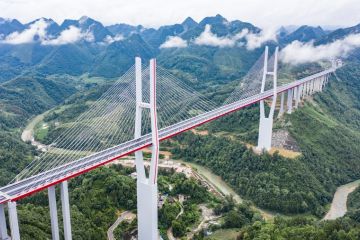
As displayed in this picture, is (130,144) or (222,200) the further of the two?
(222,200)

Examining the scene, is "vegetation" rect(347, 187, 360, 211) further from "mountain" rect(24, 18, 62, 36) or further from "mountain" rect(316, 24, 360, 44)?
"mountain" rect(24, 18, 62, 36)

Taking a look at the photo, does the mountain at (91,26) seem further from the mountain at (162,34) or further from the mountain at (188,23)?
the mountain at (188,23)

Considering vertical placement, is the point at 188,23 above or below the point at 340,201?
above

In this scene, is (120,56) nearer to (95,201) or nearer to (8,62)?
(8,62)

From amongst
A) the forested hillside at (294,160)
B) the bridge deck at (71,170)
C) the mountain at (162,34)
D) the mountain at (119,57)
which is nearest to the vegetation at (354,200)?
the forested hillside at (294,160)

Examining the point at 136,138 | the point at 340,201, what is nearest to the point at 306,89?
the point at 340,201

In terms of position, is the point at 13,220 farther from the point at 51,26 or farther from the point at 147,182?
the point at 51,26

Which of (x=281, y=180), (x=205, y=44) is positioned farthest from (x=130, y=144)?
(x=205, y=44)

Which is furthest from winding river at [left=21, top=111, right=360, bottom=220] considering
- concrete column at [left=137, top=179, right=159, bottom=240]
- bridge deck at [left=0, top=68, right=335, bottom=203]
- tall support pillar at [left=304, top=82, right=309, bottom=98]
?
tall support pillar at [left=304, top=82, right=309, bottom=98]
